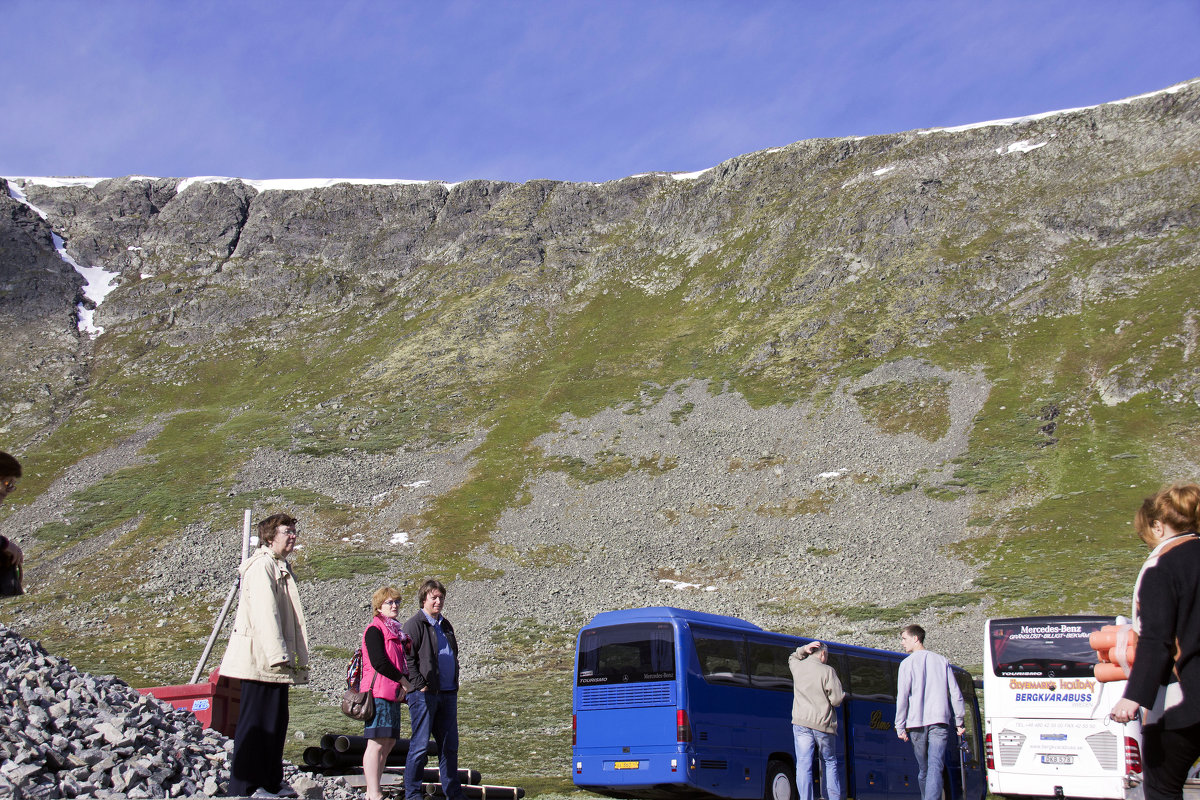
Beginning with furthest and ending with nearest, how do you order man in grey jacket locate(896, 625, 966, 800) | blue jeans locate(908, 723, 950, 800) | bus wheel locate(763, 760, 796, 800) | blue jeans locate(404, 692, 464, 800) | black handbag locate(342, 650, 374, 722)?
bus wheel locate(763, 760, 796, 800), man in grey jacket locate(896, 625, 966, 800), blue jeans locate(908, 723, 950, 800), blue jeans locate(404, 692, 464, 800), black handbag locate(342, 650, 374, 722)

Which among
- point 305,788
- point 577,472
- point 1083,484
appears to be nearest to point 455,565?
point 577,472

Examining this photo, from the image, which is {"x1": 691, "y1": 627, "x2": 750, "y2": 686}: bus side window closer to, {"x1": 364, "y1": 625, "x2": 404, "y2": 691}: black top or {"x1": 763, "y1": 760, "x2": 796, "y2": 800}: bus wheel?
{"x1": 763, "y1": 760, "x2": 796, "y2": 800}: bus wheel

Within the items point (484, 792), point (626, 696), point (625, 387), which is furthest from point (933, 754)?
point (625, 387)

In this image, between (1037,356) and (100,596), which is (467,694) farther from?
(1037,356)

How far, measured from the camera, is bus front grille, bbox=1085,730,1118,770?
18312mm

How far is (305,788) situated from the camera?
12.1 m

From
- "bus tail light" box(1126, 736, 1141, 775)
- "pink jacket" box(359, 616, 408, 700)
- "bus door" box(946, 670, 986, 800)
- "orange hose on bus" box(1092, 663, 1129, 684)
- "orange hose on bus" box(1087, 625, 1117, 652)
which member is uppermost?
"orange hose on bus" box(1087, 625, 1117, 652)

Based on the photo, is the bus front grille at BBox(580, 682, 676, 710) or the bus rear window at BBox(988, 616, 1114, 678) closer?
the bus front grille at BBox(580, 682, 676, 710)

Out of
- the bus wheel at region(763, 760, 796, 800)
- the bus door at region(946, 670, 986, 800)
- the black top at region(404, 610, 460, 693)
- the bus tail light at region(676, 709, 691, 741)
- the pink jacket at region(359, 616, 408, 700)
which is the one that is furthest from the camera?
the bus door at region(946, 670, 986, 800)

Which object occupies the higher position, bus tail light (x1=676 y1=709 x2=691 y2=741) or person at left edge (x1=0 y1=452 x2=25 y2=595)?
person at left edge (x1=0 y1=452 x2=25 y2=595)

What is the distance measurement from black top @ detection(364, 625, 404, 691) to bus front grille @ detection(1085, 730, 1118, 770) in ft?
50.3

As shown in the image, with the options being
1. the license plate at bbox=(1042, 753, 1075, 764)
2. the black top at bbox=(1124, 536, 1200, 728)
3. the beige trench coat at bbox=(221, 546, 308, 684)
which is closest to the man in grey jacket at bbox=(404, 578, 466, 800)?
the beige trench coat at bbox=(221, 546, 308, 684)

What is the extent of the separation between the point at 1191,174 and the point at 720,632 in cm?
11419

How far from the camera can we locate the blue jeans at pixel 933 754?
44.9 ft
